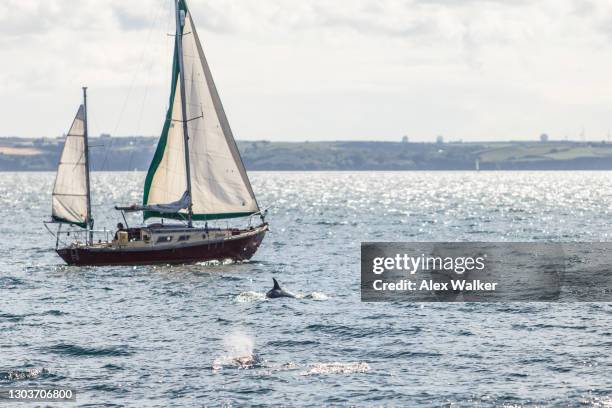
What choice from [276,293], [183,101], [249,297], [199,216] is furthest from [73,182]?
[276,293]

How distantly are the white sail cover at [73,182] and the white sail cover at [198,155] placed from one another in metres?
4.95

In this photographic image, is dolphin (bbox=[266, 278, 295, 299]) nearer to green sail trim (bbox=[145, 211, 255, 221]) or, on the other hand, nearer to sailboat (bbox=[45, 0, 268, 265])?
sailboat (bbox=[45, 0, 268, 265])

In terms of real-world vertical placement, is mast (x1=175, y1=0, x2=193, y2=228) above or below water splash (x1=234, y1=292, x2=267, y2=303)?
above

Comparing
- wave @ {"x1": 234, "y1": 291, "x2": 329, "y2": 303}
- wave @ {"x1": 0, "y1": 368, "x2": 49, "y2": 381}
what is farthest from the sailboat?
wave @ {"x1": 0, "y1": 368, "x2": 49, "y2": 381}

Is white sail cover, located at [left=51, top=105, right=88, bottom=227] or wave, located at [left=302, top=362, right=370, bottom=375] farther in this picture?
white sail cover, located at [left=51, top=105, right=88, bottom=227]

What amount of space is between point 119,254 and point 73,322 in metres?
21.4

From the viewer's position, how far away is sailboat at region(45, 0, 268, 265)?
7338cm

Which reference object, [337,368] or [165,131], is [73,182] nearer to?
[165,131]

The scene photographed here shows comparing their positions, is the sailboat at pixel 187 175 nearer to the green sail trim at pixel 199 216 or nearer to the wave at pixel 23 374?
the green sail trim at pixel 199 216

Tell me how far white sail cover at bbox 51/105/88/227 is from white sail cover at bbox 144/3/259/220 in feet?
16.2

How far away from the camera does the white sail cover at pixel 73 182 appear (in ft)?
241

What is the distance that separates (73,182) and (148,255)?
8.04 m

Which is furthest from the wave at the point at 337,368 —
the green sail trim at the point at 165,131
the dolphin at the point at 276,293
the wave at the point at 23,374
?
the green sail trim at the point at 165,131

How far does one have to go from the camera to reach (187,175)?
74.4 metres
